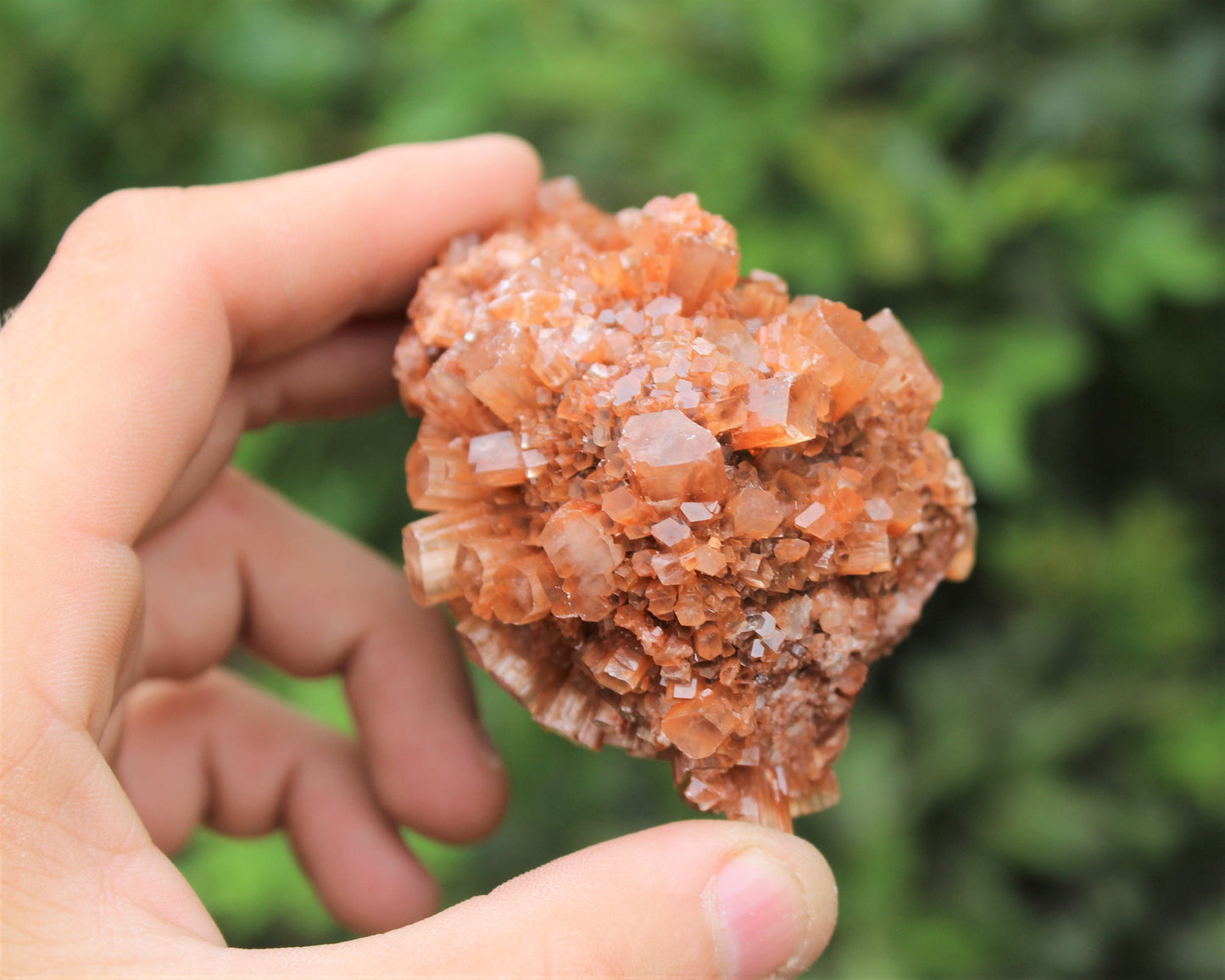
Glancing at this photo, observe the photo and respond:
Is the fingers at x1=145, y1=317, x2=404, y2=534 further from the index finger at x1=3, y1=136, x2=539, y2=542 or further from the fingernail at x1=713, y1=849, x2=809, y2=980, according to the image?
the fingernail at x1=713, y1=849, x2=809, y2=980

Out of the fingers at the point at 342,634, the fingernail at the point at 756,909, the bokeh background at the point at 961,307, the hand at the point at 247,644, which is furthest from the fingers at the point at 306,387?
the fingernail at the point at 756,909

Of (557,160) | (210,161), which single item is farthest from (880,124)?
(210,161)

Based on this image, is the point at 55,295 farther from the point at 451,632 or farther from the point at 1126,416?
the point at 1126,416

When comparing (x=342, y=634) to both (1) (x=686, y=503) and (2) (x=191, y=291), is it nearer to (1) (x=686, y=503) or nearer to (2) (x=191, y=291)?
(2) (x=191, y=291)

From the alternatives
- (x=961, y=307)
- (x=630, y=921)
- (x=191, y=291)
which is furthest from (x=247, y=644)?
(x=961, y=307)

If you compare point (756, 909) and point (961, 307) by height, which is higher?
point (756, 909)

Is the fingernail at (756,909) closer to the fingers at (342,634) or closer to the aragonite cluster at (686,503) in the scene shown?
the aragonite cluster at (686,503)
